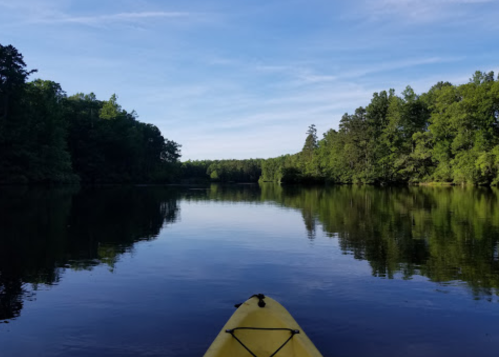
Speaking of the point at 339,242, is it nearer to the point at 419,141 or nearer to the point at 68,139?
the point at 419,141

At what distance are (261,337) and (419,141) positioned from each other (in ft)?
251

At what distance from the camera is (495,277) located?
33.9ft

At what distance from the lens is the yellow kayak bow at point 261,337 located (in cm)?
508

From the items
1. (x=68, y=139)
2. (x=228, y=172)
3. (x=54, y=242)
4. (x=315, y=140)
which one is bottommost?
(x=54, y=242)

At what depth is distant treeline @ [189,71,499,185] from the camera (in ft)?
203

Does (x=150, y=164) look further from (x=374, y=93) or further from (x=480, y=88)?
(x=480, y=88)

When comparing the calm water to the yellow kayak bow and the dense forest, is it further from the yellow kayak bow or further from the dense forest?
the dense forest

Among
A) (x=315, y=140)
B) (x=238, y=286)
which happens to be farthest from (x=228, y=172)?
(x=238, y=286)

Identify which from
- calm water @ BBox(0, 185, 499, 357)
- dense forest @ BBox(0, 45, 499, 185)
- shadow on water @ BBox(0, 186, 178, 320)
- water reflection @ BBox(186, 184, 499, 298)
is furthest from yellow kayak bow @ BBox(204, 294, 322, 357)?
dense forest @ BBox(0, 45, 499, 185)

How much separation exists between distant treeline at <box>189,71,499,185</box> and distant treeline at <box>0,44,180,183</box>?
4295cm

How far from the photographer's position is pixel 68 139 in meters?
88.4

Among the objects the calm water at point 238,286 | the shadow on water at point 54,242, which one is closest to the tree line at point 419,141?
the calm water at point 238,286

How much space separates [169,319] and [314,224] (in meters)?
15.0

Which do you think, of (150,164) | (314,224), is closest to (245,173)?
(150,164)
